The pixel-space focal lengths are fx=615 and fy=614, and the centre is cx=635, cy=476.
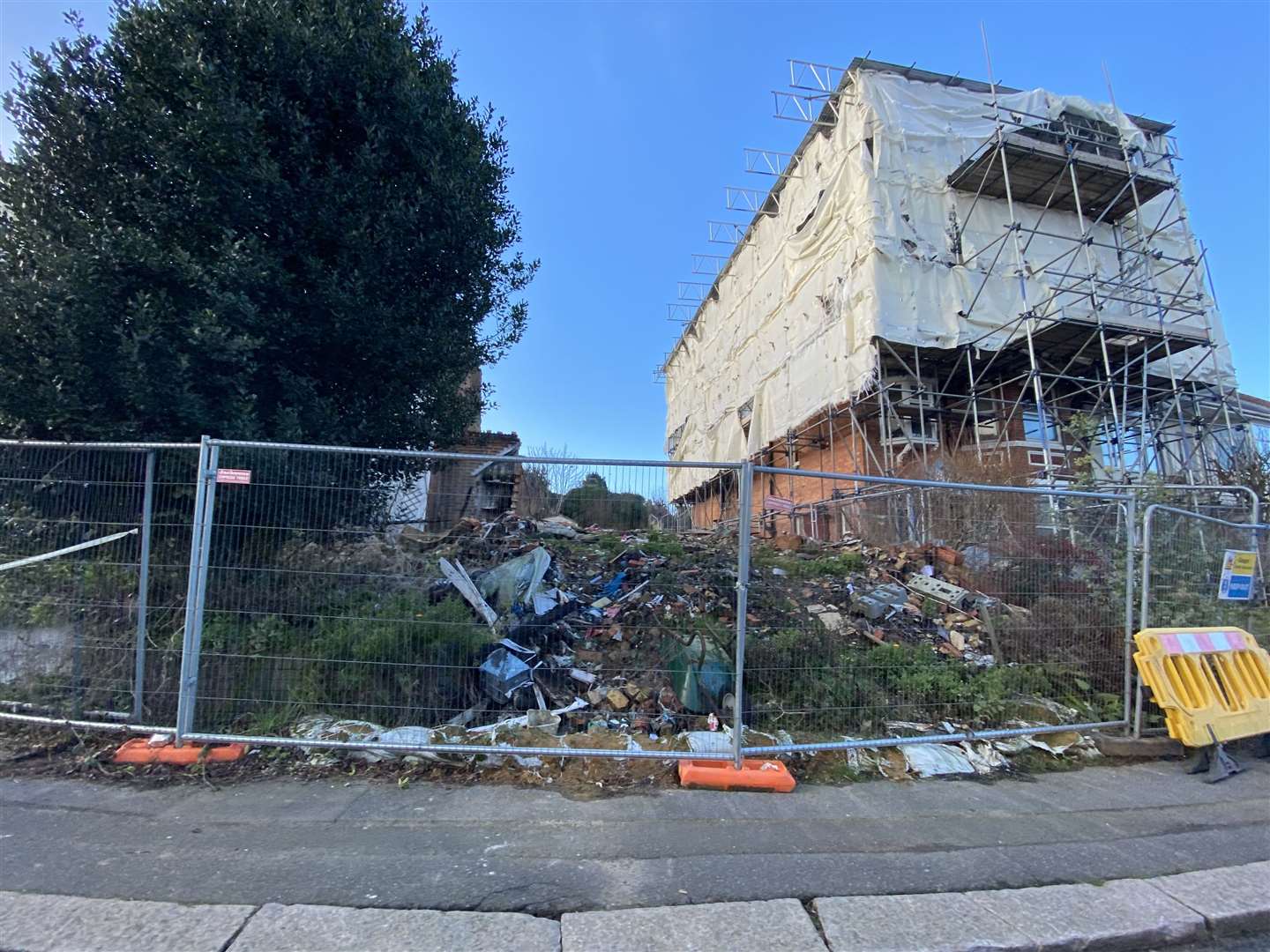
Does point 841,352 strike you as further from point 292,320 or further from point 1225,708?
point 292,320

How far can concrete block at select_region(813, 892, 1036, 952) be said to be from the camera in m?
2.47

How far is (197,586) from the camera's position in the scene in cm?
416

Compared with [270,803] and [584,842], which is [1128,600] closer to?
[584,842]

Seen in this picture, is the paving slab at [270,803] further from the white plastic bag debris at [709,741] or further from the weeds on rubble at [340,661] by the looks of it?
the white plastic bag debris at [709,741]

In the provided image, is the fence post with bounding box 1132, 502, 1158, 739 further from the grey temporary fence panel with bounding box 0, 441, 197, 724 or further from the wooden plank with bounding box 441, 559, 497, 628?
the grey temporary fence panel with bounding box 0, 441, 197, 724

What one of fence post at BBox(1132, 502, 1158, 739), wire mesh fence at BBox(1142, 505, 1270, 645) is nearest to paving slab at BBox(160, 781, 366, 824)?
fence post at BBox(1132, 502, 1158, 739)

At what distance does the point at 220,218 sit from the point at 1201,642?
8566mm

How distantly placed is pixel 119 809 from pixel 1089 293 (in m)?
16.1

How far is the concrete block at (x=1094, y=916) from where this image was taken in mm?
2594

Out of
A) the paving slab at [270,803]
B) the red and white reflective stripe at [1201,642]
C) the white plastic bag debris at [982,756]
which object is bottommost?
the paving slab at [270,803]

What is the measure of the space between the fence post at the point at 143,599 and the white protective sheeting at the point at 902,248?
8584mm

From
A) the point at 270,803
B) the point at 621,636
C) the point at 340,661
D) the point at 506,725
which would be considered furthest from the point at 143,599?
the point at 621,636

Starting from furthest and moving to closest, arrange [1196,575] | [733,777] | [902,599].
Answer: [902,599], [1196,575], [733,777]

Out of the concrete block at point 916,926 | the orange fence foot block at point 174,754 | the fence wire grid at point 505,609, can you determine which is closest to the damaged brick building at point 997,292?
the fence wire grid at point 505,609
